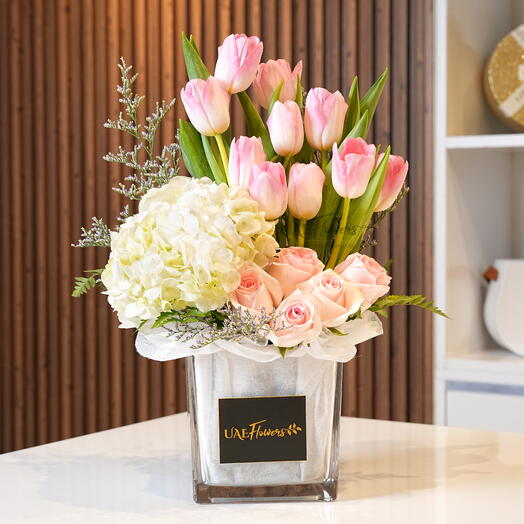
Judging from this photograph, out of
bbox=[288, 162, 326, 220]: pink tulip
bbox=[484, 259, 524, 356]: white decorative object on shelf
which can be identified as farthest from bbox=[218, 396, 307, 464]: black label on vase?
bbox=[484, 259, 524, 356]: white decorative object on shelf

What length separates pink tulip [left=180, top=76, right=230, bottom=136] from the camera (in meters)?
1.11

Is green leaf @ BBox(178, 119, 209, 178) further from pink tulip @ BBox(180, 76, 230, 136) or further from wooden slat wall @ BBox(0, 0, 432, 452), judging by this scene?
wooden slat wall @ BBox(0, 0, 432, 452)

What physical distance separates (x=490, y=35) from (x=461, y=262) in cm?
69

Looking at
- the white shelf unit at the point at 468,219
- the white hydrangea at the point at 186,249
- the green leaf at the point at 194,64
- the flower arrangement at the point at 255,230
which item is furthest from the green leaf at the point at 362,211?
the white shelf unit at the point at 468,219

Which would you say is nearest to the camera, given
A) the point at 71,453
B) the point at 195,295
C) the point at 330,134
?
the point at 195,295

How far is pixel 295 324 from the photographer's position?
40.5 inches

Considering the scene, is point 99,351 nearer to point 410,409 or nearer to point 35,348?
point 35,348

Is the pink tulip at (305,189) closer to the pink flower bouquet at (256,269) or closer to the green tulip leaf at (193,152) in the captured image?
the pink flower bouquet at (256,269)

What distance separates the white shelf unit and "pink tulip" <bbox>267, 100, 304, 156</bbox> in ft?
4.86

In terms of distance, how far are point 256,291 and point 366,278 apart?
124mm

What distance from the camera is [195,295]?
3.33ft

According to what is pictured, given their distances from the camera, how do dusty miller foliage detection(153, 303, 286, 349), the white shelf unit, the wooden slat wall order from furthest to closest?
the wooden slat wall, the white shelf unit, dusty miller foliage detection(153, 303, 286, 349)

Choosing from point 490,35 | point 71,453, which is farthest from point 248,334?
point 490,35

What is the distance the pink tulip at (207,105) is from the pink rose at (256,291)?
18cm
